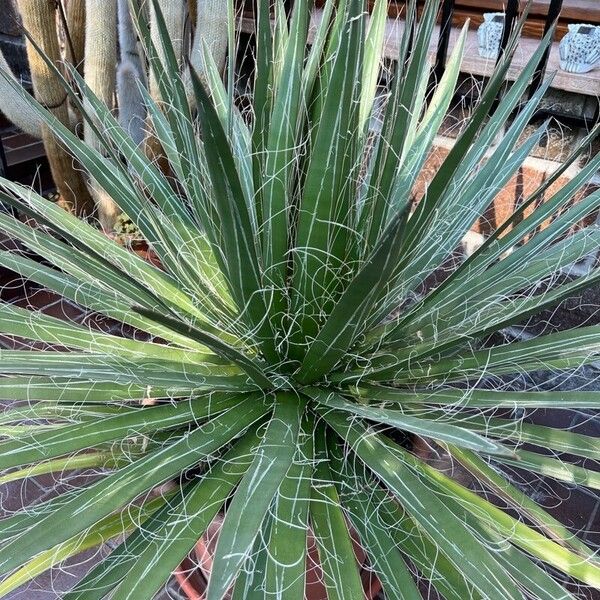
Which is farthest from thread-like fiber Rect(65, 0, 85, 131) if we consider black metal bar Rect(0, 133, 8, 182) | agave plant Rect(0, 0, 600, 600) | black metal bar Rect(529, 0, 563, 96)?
black metal bar Rect(529, 0, 563, 96)

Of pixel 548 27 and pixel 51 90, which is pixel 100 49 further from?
pixel 548 27

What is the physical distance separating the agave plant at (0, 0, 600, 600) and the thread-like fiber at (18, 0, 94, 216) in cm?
73

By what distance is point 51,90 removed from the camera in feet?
5.67

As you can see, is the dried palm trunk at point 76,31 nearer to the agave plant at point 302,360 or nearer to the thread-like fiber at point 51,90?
the thread-like fiber at point 51,90

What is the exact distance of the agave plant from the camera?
0.68m

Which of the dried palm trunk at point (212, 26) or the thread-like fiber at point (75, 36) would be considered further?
the thread-like fiber at point (75, 36)

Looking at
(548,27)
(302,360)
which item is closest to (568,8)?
(548,27)

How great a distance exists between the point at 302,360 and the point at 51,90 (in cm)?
128

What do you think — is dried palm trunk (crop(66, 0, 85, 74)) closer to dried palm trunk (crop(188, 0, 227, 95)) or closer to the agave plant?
dried palm trunk (crop(188, 0, 227, 95))

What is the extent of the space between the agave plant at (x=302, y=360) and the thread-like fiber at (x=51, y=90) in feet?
2.39

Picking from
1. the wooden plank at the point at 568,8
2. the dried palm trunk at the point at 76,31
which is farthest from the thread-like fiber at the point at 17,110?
the wooden plank at the point at 568,8

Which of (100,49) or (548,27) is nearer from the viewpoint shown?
(548,27)

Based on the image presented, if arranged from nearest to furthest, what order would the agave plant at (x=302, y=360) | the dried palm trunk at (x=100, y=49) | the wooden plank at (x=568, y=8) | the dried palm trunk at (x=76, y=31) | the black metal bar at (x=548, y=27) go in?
the agave plant at (x=302, y=360), the black metal bar at (x=548, y=27), the dried palm trunk at (x=100, y=49), the dried palm trunk at (x=76, y=31), the wooden plank at (x=568, y=8)

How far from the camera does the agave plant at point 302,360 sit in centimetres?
68
